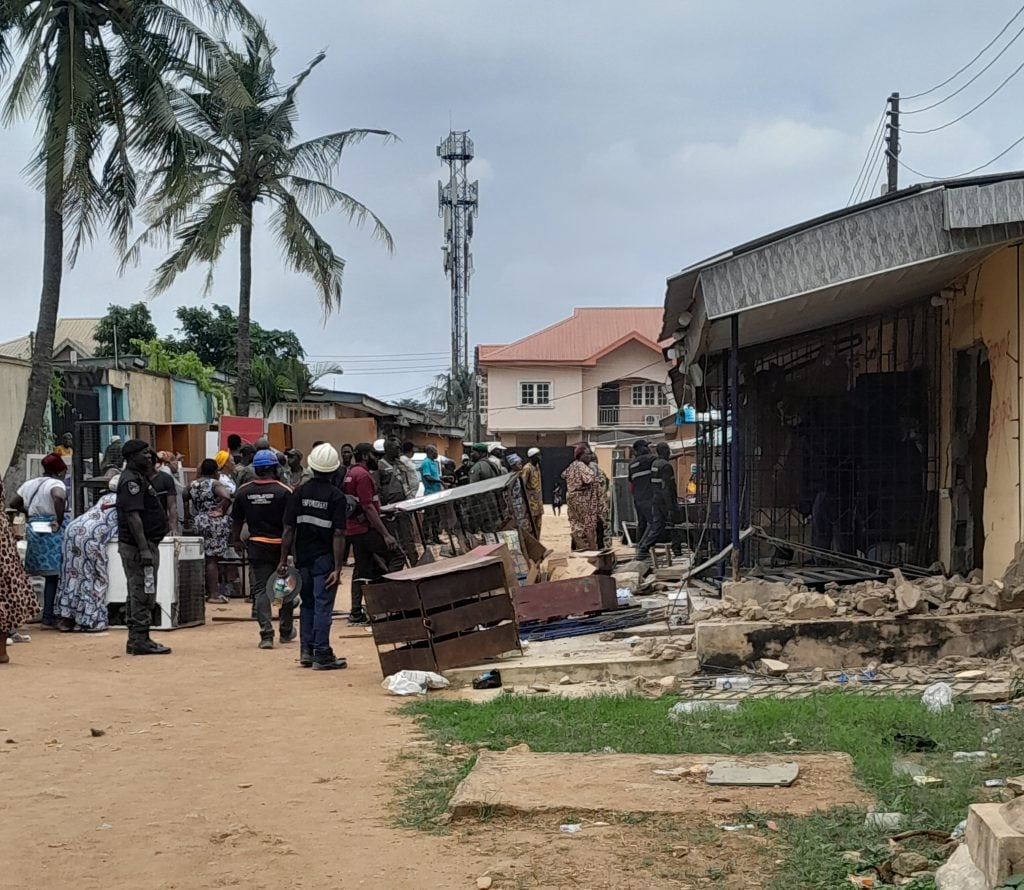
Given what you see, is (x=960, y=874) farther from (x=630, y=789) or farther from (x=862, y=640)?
(x=862, y=640)

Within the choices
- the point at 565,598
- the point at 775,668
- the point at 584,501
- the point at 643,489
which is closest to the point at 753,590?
the point at 775,668

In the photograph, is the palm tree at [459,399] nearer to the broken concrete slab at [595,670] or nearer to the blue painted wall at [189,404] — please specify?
the blue painted wall at [189,404]

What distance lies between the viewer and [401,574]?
9.41m

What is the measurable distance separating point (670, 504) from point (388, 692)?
9.20 metres

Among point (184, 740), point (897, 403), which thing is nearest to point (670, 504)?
point (897, 403)

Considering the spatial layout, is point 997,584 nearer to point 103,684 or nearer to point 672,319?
point 672,319

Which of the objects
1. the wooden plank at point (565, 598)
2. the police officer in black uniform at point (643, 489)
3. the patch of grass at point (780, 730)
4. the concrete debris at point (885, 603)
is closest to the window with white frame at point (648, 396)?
the police officer in black uniform at point (643, 489)

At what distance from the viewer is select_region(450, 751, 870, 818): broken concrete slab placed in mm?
5270

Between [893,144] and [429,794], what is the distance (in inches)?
894

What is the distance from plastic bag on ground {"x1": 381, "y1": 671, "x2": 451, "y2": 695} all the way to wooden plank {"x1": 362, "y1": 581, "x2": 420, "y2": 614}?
51 centimetres

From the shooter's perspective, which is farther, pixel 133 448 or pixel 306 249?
pixel 306 249

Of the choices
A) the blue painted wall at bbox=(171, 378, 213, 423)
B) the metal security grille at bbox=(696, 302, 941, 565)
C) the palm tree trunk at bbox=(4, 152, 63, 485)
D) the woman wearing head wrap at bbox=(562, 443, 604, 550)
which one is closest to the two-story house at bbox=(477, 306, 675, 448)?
the blue painted wall at bbox=(171, 378, 213, 423)

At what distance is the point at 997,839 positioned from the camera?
3.58 meters

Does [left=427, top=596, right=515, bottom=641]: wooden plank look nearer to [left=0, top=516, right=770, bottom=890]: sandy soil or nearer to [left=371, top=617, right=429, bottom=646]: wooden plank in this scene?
[left=371, top=617, right=429, bottom=646]: wooden plank
